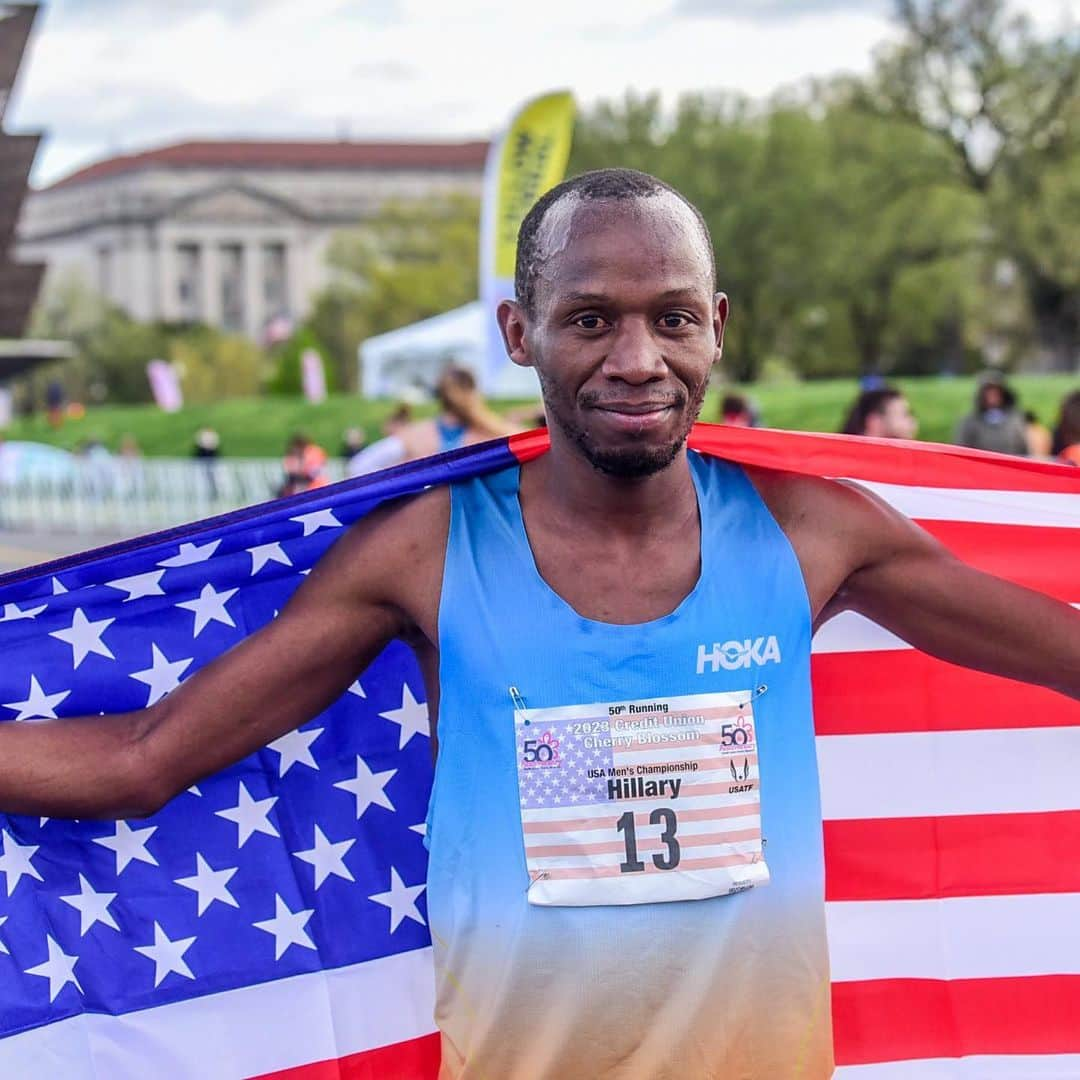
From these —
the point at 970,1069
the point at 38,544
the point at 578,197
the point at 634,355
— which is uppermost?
the point at 578,197

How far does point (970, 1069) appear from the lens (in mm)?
3125

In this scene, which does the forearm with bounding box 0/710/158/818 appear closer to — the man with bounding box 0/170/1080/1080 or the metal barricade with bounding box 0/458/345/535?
the man with bounding box 0/170/1080/1080

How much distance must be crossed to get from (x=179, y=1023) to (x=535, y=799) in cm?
102

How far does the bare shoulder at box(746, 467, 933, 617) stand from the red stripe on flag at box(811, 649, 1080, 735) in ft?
2.47

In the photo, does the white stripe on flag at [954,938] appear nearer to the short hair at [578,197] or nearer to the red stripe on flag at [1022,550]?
the red stripe on flag at [1022,550]

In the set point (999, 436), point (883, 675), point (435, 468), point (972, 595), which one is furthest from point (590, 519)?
point (999, 436)

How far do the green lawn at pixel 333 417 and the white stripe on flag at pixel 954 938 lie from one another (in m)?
16.9

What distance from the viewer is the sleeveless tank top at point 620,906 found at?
2191 mm

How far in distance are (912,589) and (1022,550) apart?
2.48ft

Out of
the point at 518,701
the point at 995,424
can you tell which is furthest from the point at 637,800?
the point at 995,424

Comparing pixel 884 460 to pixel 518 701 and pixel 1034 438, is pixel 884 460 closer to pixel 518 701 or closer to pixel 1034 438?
pixel 518 701

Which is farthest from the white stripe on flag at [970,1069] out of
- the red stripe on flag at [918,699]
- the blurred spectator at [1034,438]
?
the blurred spectator at [1034,438]

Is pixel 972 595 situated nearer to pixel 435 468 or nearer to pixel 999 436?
pixel 435 468

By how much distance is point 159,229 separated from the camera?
113875mm
